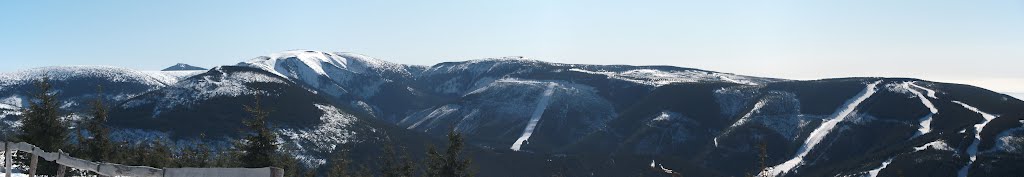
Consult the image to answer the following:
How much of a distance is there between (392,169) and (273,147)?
4215 cm

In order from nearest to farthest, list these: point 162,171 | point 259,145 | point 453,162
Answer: point 162,171, point 259,145, point 453,162

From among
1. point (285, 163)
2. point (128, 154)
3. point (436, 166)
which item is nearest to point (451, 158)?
point (436, 166)

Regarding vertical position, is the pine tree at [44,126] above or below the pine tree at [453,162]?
above

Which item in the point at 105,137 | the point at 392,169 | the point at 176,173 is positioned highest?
the point at 176,173

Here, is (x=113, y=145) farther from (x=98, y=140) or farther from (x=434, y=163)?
(x=434, y=163)

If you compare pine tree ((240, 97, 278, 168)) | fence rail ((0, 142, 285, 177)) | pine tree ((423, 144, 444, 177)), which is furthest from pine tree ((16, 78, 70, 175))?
fence rail ((0, 142, 285, 177))

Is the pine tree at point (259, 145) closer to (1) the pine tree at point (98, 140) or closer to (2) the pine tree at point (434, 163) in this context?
(2) the pine tree at point (434, 163)

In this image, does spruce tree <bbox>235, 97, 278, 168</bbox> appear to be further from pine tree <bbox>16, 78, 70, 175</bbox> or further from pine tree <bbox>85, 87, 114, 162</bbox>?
pine tree <bbox>85, 87, 114, 162</bbox>

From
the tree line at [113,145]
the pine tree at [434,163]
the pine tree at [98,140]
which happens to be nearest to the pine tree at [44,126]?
the tree line at [113,145]

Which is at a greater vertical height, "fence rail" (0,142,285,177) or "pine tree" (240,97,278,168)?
"fence rail" (0,142,285,177)

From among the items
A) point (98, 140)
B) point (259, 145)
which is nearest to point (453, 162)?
point (259, 145)

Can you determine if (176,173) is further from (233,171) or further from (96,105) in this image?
(96,105)

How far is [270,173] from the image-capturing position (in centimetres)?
1376

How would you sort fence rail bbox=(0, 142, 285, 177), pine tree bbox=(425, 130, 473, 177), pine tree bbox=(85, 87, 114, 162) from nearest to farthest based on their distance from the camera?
fence rail bbox=(0, 142, 285, 177) < pine tree bbox=(425, 130, 473, 177) < pine tree bbox=(85, 87, 114, 162)
